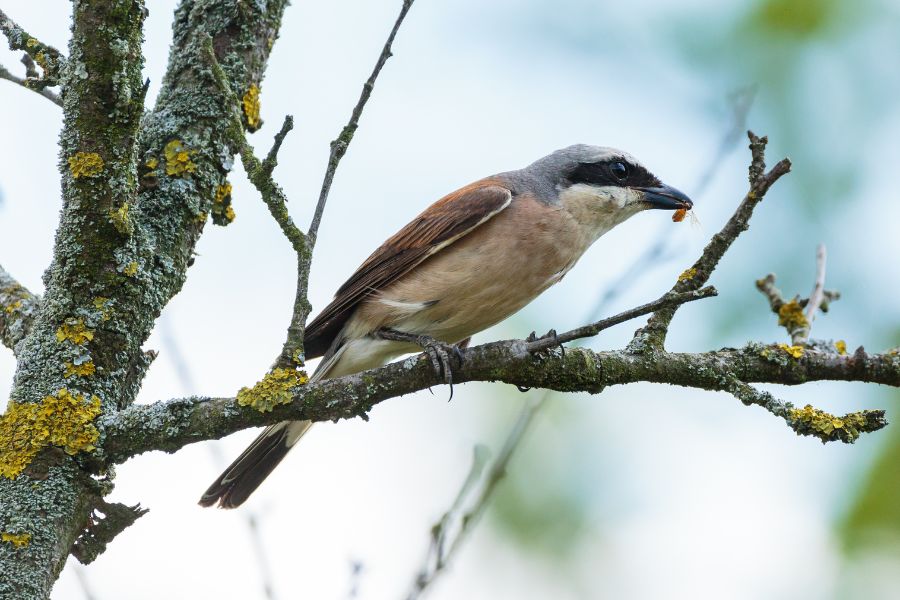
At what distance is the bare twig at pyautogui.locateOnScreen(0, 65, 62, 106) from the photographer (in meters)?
3.46

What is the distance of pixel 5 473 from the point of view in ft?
10.3

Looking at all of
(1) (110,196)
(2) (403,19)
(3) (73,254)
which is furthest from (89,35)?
(2) (403,19)

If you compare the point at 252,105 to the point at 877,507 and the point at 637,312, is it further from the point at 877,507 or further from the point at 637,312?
the point at 877,507

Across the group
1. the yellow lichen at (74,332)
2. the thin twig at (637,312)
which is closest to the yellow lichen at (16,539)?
the yellow lichen at (74,332)

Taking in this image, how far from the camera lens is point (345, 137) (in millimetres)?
3207

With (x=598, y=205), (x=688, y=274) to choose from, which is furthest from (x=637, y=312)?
(x=598, y=205)

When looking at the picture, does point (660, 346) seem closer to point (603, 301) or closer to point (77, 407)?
point (603, 301)

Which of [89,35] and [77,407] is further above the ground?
[89,35]

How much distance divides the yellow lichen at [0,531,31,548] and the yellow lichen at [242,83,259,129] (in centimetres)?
215

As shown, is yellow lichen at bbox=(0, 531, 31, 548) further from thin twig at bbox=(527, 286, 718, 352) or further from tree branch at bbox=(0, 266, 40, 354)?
thin twig at bbox=(527, 286, 718, 352)

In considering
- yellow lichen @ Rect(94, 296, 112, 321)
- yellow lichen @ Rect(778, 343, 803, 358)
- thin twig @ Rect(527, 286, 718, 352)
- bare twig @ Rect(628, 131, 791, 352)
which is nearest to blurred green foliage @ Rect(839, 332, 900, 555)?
yellow lichen @ Rect(778, 343, 803, 358)

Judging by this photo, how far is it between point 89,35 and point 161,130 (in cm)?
102

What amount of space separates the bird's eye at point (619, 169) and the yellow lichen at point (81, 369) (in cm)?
346

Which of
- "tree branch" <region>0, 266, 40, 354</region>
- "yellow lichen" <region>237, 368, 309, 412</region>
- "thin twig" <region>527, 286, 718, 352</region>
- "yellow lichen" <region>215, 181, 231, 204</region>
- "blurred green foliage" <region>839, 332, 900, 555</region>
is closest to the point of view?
"thin twig" <region>527, 286, 718, 352</region>
